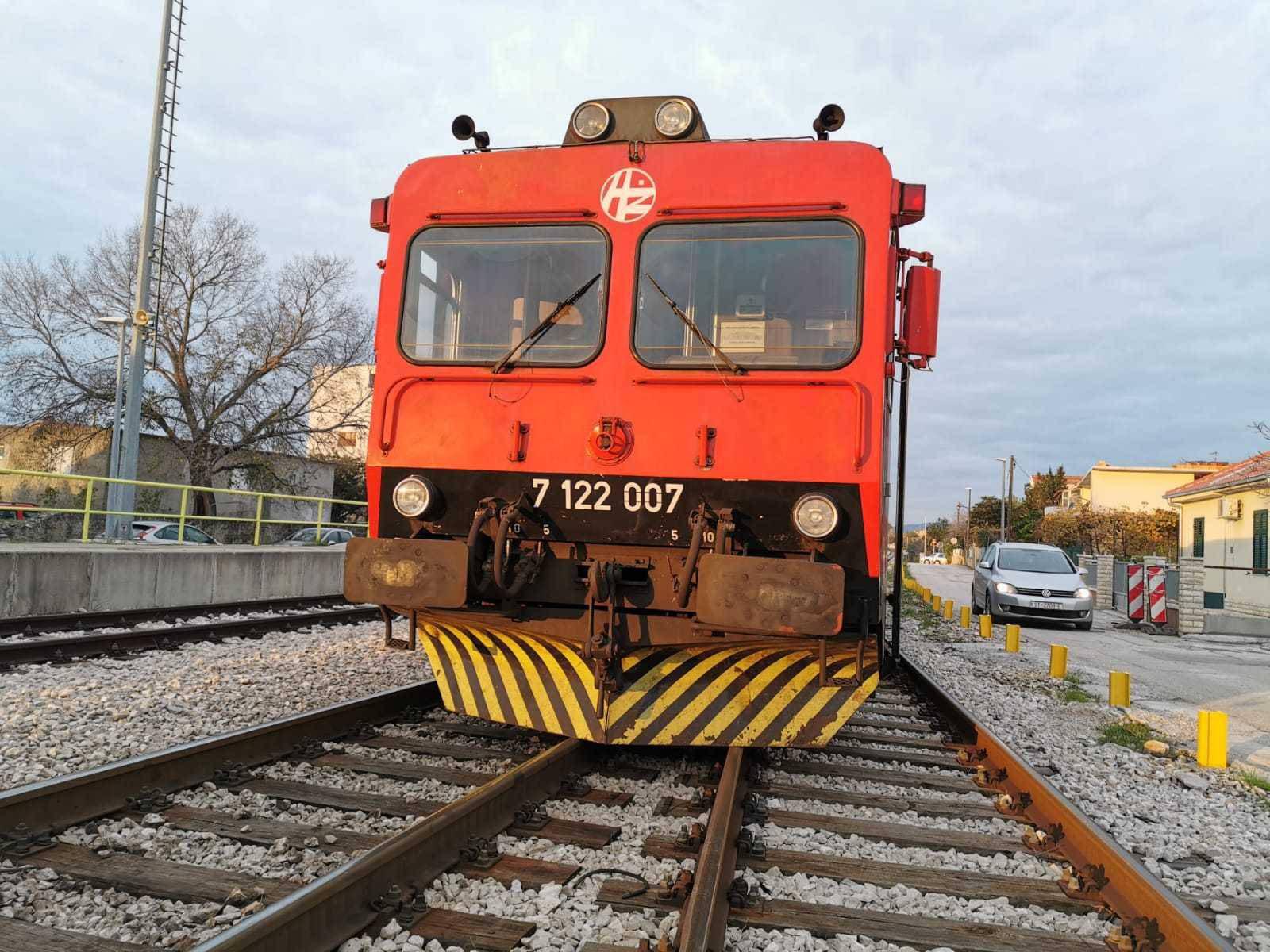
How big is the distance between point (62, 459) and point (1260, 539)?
34.3m

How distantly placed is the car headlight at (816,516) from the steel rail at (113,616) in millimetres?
8143

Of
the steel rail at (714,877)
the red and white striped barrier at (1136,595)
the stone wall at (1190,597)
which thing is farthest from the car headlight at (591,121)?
the red and white striped barrier at (1136,595)

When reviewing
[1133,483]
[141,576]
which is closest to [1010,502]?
[1133,483]

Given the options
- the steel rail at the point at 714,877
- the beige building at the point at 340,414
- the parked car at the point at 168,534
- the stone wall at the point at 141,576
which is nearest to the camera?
the steel rail at the point at 714,877

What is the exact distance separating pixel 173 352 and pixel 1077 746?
97.3ft

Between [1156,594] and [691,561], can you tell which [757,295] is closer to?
[691,561]

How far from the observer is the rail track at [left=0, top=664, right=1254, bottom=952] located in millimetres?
2996

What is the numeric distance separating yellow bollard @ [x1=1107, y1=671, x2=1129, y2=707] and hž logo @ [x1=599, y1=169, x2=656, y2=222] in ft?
20.8

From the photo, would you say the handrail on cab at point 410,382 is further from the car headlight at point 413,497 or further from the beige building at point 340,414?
the beige building at point 340,414

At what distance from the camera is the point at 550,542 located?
15.9 feet

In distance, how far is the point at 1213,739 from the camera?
20.2 feet

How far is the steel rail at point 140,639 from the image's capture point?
25.2 ft

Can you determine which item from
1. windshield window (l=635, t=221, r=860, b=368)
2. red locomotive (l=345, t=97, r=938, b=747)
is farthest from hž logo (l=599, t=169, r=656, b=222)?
windshield window (l=635, t=221, r=860, b=368)

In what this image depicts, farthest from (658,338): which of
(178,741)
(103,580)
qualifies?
(103,580)
